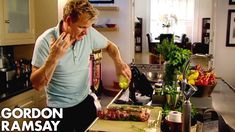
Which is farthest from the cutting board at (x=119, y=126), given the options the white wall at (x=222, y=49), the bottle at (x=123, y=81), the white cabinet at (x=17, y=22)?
the white wall at (x=222, y=49)

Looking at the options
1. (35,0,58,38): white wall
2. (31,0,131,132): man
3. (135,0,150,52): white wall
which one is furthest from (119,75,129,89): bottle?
(135,0,150,52): white wall

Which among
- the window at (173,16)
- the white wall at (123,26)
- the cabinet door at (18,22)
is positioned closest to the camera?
the cabinet door at (18,22)

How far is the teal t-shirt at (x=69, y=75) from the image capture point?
164cm

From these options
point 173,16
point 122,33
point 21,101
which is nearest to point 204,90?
point 21,101

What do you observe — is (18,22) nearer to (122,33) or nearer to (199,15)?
(122,33)

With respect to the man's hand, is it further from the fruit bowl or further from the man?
the fruit bowl

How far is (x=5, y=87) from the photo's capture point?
2.58m

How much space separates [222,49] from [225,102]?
12.3 ft

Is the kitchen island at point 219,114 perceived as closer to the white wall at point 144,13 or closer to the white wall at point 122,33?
the white wall at point 122,33

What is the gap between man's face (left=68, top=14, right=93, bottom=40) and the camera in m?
1.56

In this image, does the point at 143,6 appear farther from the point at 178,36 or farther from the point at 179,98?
the point at 179,98

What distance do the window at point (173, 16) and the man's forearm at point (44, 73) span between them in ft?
35.2

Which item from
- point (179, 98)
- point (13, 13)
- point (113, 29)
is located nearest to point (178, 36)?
point (113, 29)

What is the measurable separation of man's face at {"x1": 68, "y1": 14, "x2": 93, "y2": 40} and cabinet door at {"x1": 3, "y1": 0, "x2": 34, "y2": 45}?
1.37m
